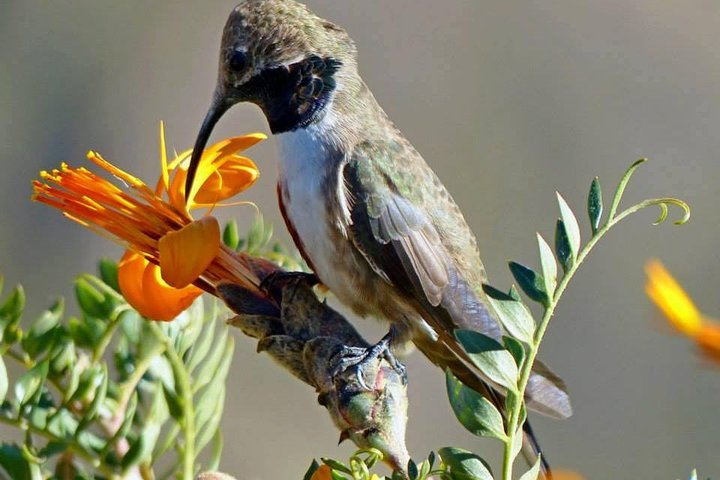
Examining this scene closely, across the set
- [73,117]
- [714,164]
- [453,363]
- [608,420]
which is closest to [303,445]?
[608,420]

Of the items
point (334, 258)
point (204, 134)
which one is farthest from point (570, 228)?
point (334, 258)

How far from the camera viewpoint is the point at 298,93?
2.14m

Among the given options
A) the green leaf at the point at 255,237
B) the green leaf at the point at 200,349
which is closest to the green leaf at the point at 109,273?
the green leaf at the point at 200,349

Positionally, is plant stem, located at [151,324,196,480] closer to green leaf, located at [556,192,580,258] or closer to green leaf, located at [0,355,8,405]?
green leaf, located at [0,355,8,405]

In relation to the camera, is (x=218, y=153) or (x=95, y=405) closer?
(x=95, y=405)

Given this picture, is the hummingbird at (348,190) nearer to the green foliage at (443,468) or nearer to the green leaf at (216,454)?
the green leaf at (216,454)

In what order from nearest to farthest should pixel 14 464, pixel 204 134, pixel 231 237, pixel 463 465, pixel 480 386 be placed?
pixel 463 465 → pixel 14 464 → pixel 231 237 → pixel 204 134 → pixel 480 386

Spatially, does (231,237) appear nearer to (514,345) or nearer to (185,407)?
(185,407)

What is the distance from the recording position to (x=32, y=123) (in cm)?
492

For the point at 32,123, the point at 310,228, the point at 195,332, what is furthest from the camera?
the point at 32,123

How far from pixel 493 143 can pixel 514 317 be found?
440cm

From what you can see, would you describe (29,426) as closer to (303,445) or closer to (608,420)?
(303,445)

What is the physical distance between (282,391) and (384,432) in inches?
145

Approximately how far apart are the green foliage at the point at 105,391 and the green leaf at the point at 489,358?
394mm
